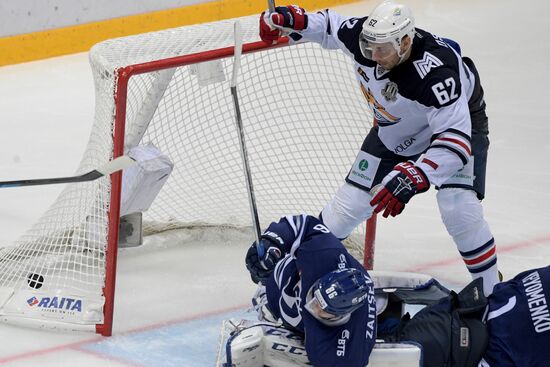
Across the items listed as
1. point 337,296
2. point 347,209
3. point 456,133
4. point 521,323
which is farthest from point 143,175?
point 521,323

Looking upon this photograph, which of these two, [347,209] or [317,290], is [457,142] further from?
[317,290]

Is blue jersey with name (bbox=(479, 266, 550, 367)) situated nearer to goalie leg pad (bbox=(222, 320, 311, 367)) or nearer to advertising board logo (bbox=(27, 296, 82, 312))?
goalie leg pad (bbox=(222, 320, 311, 367))

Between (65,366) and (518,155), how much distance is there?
2.74m

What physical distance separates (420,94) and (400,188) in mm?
330

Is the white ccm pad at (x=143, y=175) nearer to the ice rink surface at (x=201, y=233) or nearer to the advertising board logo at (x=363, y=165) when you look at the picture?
the ice rink surface at (x=201, y=233)

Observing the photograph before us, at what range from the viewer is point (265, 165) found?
482 centimetres

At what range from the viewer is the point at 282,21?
3967 millimetres

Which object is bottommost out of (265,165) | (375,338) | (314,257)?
(265,165)

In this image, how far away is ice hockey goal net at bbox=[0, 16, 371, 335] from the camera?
154 inches

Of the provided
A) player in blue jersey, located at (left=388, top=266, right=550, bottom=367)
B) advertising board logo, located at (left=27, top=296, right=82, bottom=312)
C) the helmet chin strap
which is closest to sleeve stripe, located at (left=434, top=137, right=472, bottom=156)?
the helmet chin strap

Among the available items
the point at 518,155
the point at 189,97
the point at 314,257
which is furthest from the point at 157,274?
the point at 518,155

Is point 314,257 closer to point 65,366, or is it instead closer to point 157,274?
point 65,366

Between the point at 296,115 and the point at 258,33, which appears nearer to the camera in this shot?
the point at 258,33

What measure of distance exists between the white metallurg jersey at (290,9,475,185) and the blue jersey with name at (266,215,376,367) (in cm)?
41
